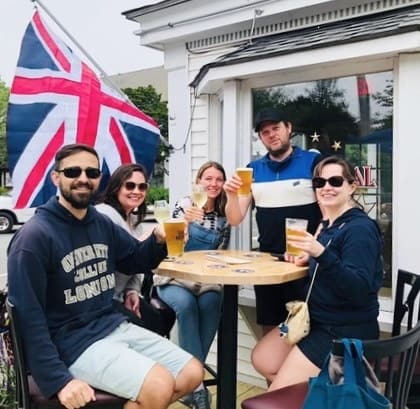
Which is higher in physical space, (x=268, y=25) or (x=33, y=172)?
(x=268, y=25)

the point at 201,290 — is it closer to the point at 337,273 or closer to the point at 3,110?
the point at 337,273

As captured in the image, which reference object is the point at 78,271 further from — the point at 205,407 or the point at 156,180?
the point at 156,180

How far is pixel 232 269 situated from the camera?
2477 mm

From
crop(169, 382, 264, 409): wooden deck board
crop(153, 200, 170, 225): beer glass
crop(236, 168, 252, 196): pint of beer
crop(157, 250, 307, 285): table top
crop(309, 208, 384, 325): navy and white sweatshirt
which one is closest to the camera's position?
crop(309, 208, 384, 325): navy and white sweatshirt

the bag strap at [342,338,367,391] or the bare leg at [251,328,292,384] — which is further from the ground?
the bag strap at [342,338,367,391]

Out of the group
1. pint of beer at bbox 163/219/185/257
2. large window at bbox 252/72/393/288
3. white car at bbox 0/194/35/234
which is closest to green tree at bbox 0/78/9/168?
white car at bbox 0/194/35/234

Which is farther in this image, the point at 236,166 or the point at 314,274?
the point at 236,166

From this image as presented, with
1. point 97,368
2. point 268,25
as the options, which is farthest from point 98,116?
point 97,368

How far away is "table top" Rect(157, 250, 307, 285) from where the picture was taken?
2.29 meters

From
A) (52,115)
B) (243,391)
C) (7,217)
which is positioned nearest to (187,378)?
(243,391)

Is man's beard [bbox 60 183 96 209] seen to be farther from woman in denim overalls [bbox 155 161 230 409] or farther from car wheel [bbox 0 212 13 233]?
car wheel [bbox 0 212 13 233]

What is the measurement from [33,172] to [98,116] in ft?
2.15

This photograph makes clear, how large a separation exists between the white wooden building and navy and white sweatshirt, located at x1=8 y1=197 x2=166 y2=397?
1626 millimetres

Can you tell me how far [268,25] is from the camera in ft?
12.9
